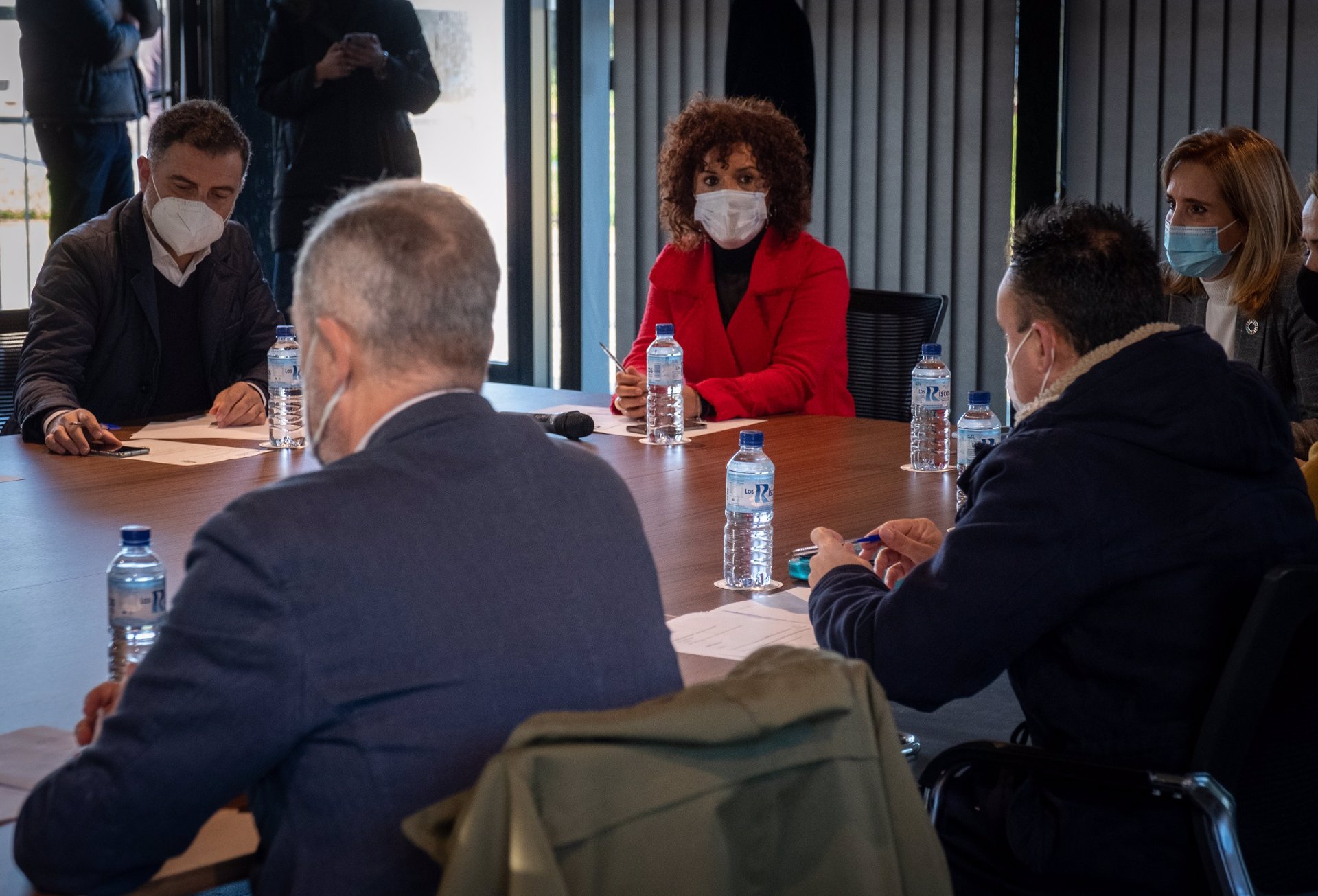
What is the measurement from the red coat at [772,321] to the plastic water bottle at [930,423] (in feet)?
1.55

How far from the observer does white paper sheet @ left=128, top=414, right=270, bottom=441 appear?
3.01 metres

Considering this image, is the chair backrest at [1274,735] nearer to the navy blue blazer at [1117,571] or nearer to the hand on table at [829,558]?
the navy blue blazer at [1117,571]

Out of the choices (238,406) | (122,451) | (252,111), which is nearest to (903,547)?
(122,451)

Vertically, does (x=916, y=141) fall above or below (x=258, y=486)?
above

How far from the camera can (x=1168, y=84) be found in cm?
479

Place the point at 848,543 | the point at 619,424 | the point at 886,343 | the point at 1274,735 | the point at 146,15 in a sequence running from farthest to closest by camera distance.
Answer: the point at 146,15 → the point at 886,343 → the point at 619,424 → the point at 848,543 → the point at 1274,735

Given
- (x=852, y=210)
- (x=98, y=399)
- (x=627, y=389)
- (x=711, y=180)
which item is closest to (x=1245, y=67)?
(x=852, y=210)

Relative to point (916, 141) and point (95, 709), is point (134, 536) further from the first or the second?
point (916, 141)

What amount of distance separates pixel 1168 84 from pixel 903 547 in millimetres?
3457

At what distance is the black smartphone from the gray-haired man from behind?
6.02ft

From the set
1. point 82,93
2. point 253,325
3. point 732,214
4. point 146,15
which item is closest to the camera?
point 253,325

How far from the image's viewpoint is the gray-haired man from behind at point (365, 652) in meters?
1.00

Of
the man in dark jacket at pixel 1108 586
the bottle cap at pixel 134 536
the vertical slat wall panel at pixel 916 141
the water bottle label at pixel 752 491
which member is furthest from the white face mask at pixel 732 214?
the bottle cap at pixel 134 536

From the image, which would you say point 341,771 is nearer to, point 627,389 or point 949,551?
point 949,551
